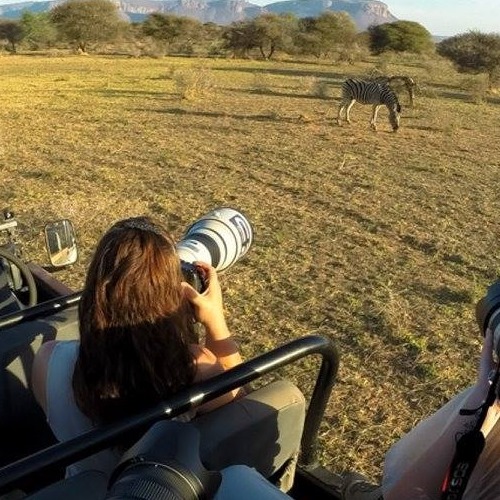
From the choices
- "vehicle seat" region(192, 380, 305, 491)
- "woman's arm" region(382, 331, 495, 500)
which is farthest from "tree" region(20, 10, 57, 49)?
"woman's arm" region(382, 331, 495, 500)

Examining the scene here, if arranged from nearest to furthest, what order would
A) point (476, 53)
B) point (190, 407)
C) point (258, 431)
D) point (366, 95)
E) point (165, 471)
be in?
point (165, 471), point (190, 407), point (258, 431), point (366, 95), point (476, 53)

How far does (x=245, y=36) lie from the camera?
109 feet

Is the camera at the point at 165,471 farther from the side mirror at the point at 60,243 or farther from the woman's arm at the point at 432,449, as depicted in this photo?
the side mirror at the point at 60,243

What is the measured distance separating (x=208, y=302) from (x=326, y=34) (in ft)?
114

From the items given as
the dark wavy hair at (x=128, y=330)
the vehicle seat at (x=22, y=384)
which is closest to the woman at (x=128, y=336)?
the dark wavy hair at (x=128, y=330)

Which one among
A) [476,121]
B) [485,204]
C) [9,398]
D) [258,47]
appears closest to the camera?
[9,398]

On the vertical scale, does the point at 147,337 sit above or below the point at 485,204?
above

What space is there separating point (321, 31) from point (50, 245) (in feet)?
112

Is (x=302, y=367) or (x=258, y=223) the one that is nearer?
(x=302, y=367)

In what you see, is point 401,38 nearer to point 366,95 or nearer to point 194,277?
point 366,95

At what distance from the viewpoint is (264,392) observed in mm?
1451

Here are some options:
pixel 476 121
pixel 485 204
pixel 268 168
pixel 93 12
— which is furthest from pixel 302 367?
pixel 93 12

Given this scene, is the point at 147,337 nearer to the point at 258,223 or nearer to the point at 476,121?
the point at 258,223

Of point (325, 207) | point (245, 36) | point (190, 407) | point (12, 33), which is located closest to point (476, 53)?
point (245, 36)
